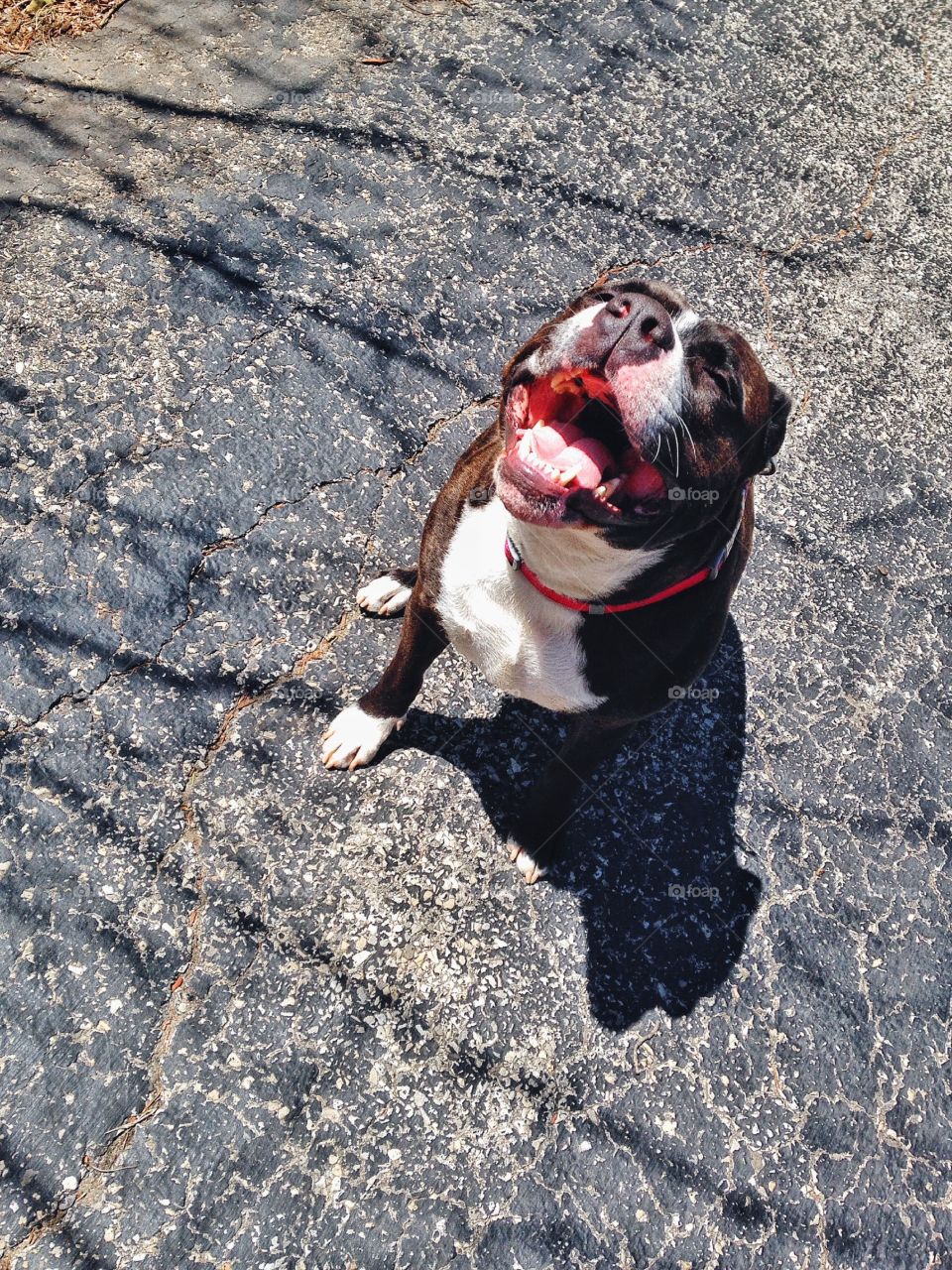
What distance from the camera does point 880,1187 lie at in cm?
246

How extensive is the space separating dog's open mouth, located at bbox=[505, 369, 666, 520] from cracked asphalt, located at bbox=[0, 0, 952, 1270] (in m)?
1.08

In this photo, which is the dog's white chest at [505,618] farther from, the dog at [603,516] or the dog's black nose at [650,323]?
the dog's black nose at [650,323]

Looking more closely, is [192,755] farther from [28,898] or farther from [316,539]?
[316,539]

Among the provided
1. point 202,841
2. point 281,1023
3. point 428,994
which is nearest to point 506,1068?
point 428,994

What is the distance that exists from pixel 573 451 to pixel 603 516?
0.66ft

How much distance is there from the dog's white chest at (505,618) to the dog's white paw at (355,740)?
0.49 meters

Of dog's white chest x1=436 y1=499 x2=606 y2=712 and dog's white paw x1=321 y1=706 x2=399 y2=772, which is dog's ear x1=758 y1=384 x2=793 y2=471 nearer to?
dog's white chest x1=436 y1=499 x2=606 y2=712

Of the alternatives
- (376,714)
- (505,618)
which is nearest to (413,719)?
(376,714)

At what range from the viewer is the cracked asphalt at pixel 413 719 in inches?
91.4

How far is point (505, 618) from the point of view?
7.65 ft

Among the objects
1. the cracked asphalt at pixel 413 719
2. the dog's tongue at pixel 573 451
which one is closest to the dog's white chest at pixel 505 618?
the dog's tongue at pixel 573 451

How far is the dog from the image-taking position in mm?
2018

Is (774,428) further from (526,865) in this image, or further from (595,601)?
(526,865)

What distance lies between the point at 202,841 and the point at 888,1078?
1.95 m
